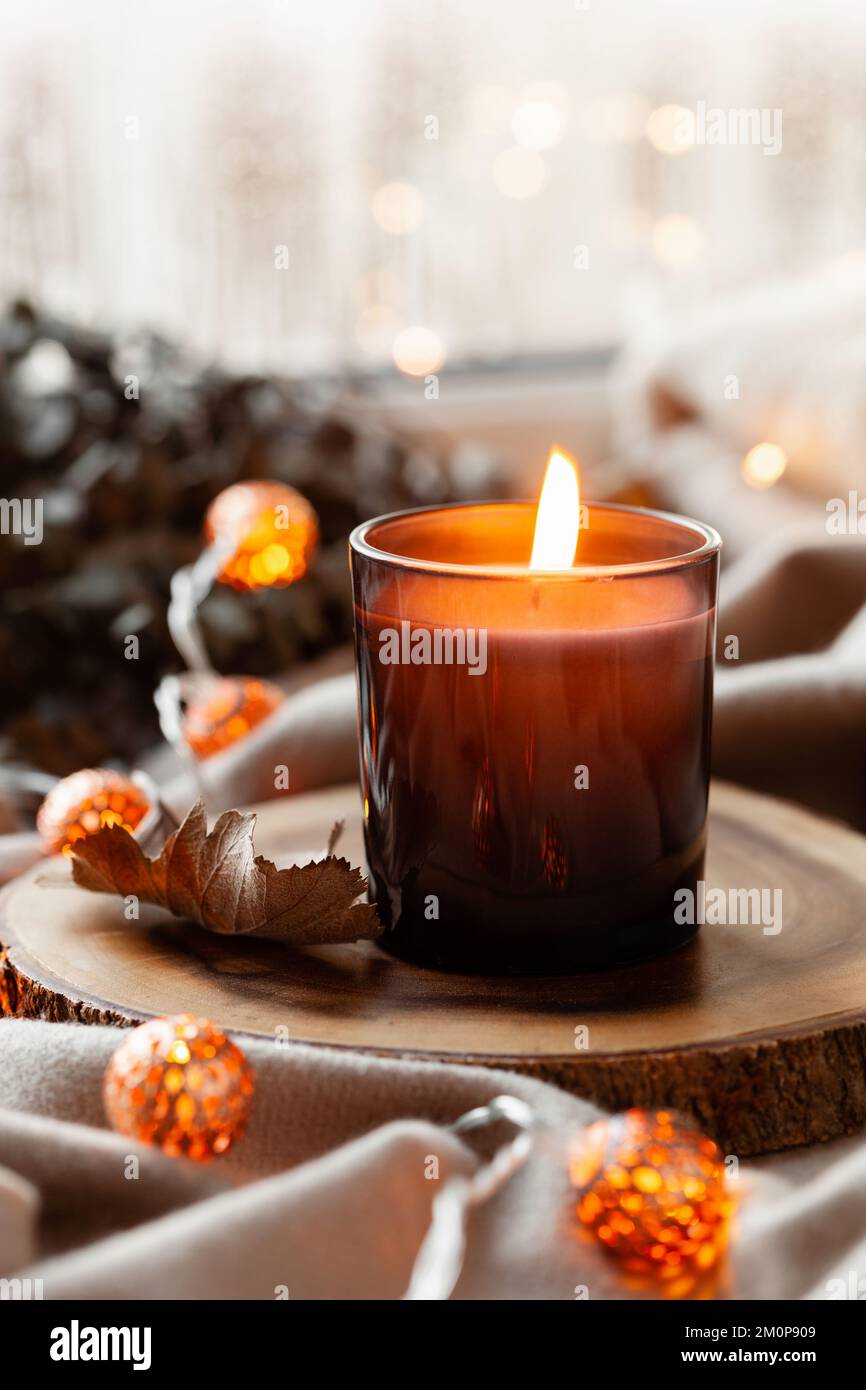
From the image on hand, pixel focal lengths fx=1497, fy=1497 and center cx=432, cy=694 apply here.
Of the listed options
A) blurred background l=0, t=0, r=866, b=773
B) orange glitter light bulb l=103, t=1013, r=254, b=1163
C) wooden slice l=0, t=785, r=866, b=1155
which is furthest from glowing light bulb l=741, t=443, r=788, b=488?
orange glitter light bulb l=103, t=1013, r=254, b=1163

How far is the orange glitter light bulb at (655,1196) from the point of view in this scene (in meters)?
0.48

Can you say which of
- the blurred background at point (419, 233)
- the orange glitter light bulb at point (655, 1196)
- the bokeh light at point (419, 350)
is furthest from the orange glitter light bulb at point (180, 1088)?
the bokeh light at point (419, 350)

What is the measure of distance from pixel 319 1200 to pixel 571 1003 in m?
0.15

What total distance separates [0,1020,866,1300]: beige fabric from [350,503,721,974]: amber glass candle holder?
9 cm

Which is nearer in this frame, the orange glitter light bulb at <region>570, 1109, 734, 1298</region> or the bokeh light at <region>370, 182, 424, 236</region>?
the orange glitter light bulb at <region>570, 1109, 734, 1298</region>

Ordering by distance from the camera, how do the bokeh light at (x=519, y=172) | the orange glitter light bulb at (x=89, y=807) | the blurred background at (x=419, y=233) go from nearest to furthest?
1. the orange glitter light bulb at (x=89, y=807)
2. the blurred background at (x=419, y=233)
3. the bokeh light at (x=519, y=172)

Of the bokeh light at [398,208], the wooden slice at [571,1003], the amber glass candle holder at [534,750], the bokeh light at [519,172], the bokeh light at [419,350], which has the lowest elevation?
the wooden slice at [571,1003]

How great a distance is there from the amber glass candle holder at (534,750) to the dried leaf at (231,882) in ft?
0.09

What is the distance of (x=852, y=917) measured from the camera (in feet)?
2.22

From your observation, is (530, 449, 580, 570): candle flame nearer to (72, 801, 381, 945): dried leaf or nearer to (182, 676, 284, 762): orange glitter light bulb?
(72, 801, 381, 945): dried leaf

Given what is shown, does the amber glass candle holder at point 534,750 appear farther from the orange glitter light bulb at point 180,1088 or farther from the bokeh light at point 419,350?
the bokeh light at point 419,350

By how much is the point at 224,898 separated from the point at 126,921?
7 centimetres

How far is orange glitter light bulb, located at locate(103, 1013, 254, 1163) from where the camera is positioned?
51cm

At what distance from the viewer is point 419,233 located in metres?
1.85
